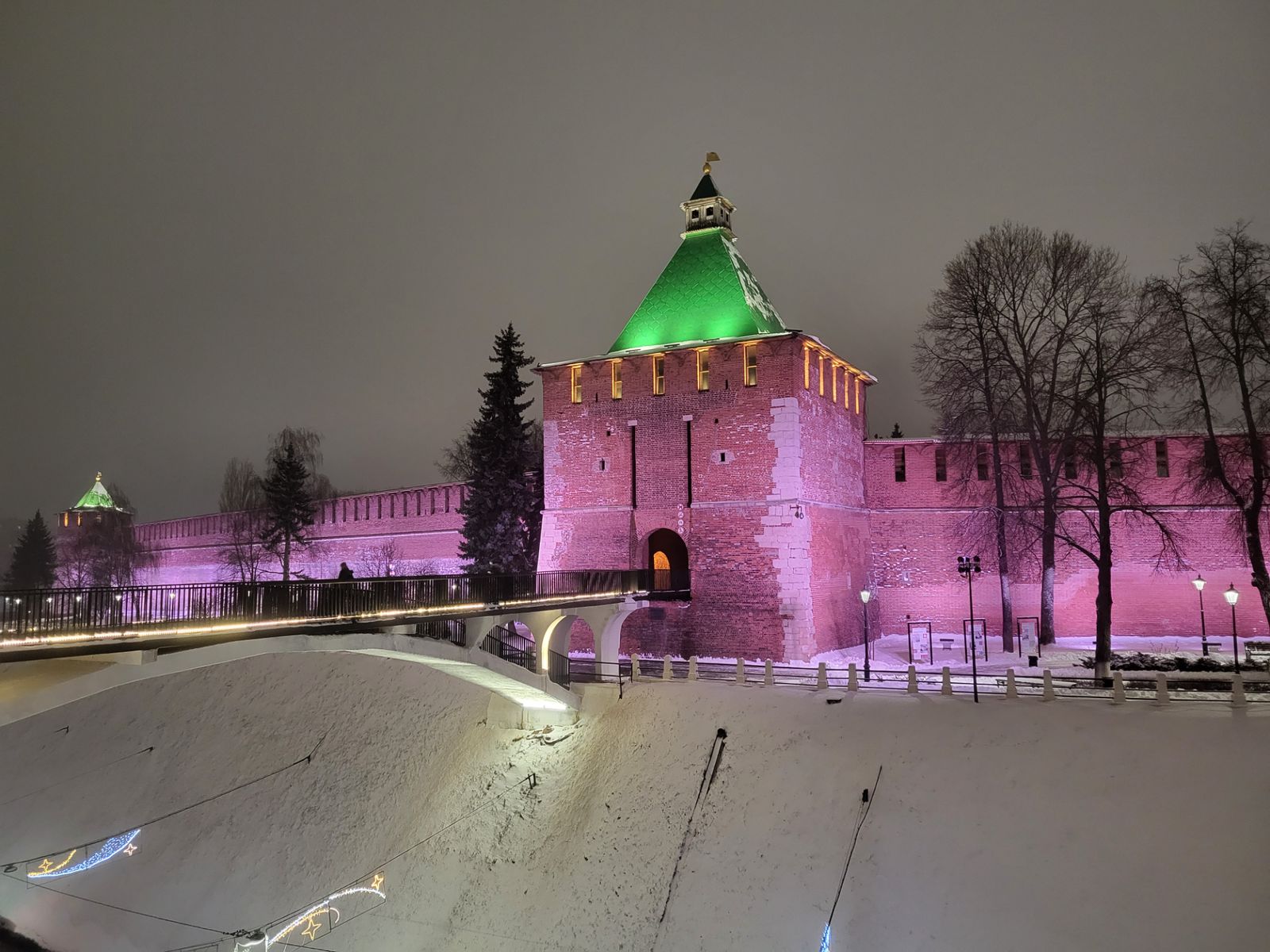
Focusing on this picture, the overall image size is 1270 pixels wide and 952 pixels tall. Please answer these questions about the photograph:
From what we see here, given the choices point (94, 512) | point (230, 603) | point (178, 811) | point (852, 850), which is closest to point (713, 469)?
point (852, 850)

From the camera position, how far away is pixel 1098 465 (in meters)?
19.4

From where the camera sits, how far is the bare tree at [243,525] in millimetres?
34594

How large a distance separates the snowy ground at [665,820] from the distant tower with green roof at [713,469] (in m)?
3.92

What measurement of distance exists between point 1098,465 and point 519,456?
15.9 metres

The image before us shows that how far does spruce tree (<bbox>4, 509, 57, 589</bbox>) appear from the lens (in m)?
45.8

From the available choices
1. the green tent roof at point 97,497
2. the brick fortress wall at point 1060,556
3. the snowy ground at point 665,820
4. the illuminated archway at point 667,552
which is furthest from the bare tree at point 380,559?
the green tent roof at point 97,497

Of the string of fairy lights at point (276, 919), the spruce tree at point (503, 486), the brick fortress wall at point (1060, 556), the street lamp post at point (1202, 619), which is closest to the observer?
the string of fairy lights at point (276, 919)

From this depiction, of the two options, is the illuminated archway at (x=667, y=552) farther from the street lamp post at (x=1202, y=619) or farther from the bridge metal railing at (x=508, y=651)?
the street lamp post at (x=1202, y=619)

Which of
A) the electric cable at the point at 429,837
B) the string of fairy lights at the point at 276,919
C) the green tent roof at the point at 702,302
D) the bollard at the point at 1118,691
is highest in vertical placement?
the green tent roof at the point at 702,302

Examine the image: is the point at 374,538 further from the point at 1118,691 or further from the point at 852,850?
the point at 1118,691

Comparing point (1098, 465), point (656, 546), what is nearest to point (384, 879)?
point (656, 546)

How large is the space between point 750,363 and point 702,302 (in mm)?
2656

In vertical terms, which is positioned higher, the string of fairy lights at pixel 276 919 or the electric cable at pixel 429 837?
the electric cable at pixel 429 837

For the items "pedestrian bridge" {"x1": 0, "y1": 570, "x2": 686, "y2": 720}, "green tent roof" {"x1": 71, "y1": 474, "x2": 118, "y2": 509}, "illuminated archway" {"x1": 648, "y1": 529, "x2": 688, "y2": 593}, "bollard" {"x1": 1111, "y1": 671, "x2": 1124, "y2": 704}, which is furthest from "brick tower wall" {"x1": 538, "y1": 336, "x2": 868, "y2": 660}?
"green tent roof" {"x1": 71, "y1": 474, "x2": 118, "y2": 509}
